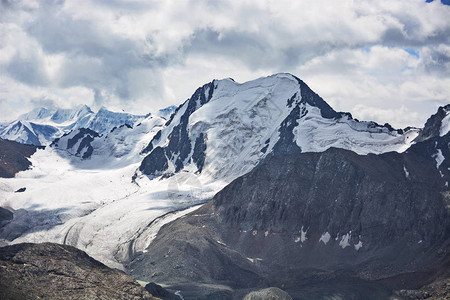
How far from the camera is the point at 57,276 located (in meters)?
111

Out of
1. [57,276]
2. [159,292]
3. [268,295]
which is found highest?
[57,276]

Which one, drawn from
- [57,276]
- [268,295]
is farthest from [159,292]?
[57,276]

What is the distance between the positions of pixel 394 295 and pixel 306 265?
124 ft

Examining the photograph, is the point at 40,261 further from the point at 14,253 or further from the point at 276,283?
the point at 276,283

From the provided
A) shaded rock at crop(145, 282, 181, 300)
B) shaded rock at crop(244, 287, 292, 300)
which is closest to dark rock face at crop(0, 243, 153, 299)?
shaded rock at crop(145, 282, 181, 300)

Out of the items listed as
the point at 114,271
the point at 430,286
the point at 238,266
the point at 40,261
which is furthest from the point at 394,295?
the point at 40,261

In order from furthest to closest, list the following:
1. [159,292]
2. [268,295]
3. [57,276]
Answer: [268,295] < [159,292] < [57,276]

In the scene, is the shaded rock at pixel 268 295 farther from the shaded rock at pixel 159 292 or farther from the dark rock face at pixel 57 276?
the dark rock face at pixel 57 276

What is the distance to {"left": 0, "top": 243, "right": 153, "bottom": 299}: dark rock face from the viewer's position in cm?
10506

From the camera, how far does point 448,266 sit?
536ft

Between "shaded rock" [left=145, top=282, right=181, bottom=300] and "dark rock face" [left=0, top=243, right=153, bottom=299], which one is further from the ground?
"dark rock face" [left=0, top=243, right=153, bottom=299]

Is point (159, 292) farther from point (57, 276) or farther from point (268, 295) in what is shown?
point (57, 276)

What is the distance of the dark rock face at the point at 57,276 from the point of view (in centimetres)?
10506

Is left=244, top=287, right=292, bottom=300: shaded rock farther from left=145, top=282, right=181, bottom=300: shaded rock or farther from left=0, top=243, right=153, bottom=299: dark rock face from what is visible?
left=0, top=243, right=153, bottom=299: dark rock face
